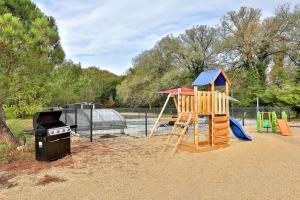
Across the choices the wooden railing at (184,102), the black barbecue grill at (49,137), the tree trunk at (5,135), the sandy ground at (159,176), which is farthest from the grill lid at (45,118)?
the wooden railing at (184,102)

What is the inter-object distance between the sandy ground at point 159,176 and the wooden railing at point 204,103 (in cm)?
143

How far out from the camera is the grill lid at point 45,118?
6.65 metres

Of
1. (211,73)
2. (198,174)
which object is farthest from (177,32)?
(198,174)

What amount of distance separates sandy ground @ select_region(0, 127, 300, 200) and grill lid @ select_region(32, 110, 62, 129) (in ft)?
3.44

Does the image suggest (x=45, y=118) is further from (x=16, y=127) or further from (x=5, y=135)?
(x=16, y=127)

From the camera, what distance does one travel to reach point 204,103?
8.43 m

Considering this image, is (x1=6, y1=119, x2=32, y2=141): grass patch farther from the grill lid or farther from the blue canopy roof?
the blue canopy roof

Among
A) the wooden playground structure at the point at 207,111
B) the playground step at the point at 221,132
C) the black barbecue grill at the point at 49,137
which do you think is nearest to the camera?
the black barbecue grill at the point at 49,137

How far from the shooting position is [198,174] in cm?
544

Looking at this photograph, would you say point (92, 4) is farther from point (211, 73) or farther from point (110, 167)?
point (110, 167)

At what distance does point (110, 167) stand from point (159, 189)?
1.88 meters

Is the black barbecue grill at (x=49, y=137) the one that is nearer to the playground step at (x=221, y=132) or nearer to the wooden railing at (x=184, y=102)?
the wooden railing at (x=184, y=102)

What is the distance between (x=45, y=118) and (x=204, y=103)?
15.3 feet

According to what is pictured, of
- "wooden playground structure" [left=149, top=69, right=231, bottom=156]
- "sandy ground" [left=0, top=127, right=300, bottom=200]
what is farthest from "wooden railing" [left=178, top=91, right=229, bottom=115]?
"sandy ground" [left=0, top=127, right=300, bottom=200]
